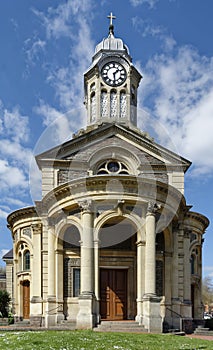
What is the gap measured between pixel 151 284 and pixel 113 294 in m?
3.74

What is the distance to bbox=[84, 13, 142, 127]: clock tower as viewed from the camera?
32000mm

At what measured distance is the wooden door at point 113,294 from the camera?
965 inches

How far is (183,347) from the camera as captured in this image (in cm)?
1534

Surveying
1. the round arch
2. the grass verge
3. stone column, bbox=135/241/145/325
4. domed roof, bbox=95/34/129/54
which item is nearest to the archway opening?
the round arch

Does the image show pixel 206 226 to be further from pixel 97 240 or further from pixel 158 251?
pixel 97 240

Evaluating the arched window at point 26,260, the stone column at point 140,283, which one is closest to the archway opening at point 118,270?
the stone column at point 140,283

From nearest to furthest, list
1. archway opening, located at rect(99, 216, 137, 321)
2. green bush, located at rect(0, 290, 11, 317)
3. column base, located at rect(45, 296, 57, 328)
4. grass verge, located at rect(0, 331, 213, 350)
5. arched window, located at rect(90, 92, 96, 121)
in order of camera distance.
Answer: grass verge, located at rect(0, 331, 213, 350), column base, located at rect(45, 296, 57, 328), archway opening, located at rect(99, 216, 137, 321), green bush, located at rect(0, 290, 11, 317), arched window, located at rect(90, 92, 96, 121)

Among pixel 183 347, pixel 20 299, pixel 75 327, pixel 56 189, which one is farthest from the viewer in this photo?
pixel 20 299

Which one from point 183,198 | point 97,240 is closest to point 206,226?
point 183,198

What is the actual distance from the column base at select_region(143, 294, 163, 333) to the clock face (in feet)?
54.4

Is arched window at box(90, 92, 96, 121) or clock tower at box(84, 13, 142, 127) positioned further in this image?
arched window at box(90, 92, 96, 121)

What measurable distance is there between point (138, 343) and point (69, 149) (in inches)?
553

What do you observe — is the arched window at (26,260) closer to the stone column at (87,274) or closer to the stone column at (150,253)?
the stone column at (87,274)

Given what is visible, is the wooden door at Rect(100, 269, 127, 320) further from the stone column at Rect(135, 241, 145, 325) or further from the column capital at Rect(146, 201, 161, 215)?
the column capital at Rect(146, 201, 161, 215)
